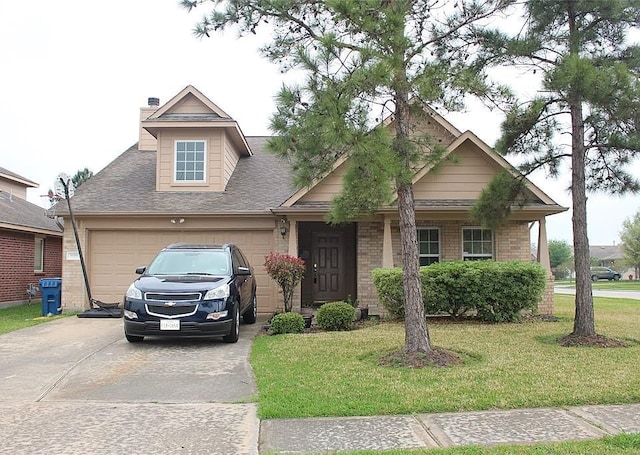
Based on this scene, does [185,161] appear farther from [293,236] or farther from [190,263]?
[190,263]

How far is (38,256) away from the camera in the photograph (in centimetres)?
1967

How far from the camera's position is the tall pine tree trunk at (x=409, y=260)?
7832mm

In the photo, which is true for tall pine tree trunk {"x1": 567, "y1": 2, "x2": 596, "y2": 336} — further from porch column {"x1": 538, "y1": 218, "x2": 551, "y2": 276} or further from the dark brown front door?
the dark brown front door

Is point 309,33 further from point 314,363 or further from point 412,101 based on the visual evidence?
point 314,363

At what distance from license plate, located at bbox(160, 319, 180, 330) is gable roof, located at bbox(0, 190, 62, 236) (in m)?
10.2

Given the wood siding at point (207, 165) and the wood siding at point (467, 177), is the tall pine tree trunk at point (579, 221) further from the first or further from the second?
the wood siding at point (207, 165)

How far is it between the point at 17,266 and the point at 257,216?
8.79 metres

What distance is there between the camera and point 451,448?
439 centimetres

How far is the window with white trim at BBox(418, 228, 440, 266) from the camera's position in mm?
14289

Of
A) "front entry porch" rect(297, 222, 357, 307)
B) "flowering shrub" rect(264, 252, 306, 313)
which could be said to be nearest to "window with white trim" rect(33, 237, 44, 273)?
"front entry porch" rect(297, 222, 357, 307)

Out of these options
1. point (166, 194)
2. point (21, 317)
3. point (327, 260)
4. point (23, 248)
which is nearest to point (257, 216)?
point (327, 260)

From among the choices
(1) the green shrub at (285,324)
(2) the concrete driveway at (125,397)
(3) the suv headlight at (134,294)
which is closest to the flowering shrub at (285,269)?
(1) the green shrub at (285,324)

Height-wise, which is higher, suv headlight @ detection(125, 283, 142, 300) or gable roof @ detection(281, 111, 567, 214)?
gable roof @ detection(281, 111, 567, 214)

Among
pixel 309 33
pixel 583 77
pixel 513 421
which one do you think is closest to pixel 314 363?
pixel 513 421
